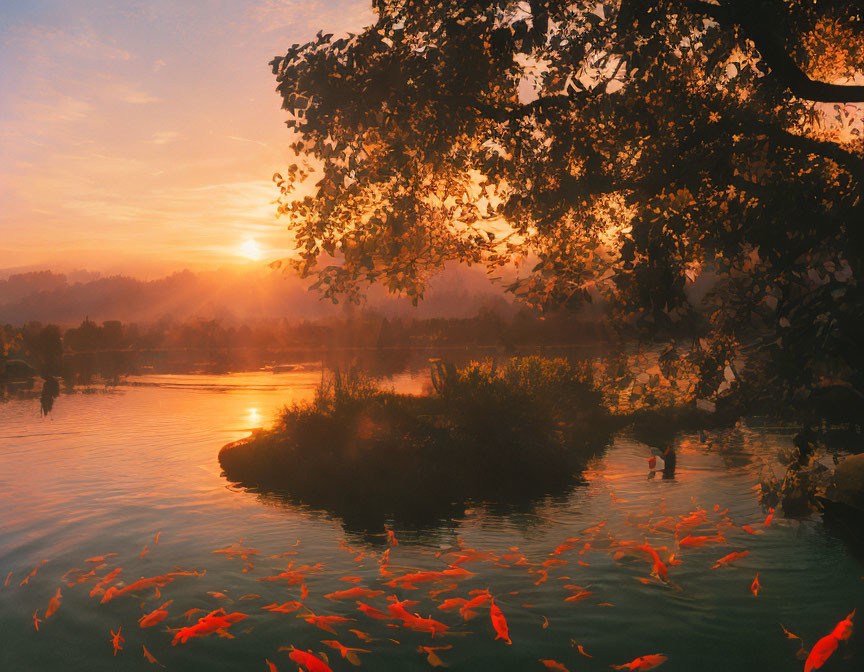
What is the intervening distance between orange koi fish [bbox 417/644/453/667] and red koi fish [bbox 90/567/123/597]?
6068 mm

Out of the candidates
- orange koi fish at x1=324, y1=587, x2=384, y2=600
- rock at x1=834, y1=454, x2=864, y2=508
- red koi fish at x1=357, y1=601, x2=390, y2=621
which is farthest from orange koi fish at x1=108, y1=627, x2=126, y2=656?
rock at x1=834, y1=454, x2=864, y2=508

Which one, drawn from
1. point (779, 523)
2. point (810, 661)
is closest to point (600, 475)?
point (779, 523)

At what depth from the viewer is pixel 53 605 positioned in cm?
1125

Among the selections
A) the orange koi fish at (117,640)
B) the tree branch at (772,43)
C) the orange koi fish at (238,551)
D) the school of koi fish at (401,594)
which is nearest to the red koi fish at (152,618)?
the school of koi fish at (401,594)

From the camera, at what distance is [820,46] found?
12.8m

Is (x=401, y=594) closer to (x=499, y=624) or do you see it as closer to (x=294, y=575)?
(x=499, y=624)

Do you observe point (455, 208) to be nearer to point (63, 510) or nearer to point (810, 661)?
point (810, 661)

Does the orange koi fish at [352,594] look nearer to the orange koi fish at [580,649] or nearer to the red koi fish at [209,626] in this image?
the red koi fish at [209,626]

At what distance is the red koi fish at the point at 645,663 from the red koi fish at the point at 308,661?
373 centimetres

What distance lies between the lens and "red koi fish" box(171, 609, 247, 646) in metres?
9.76

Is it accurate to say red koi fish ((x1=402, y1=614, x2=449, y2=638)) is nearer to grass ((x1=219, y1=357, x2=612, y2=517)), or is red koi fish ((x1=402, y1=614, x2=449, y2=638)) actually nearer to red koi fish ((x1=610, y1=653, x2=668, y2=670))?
red koi fish ((x1=610, y1=653, x2=668, y2=670))

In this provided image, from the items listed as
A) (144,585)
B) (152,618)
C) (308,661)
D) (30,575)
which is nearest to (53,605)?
(144,585)

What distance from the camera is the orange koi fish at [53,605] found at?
10992mm

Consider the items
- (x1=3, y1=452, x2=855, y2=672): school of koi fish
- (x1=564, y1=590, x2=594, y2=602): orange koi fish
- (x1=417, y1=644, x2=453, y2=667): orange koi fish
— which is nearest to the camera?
(x1=417, y1=644, x2=453, y2=667): orange koi fish
